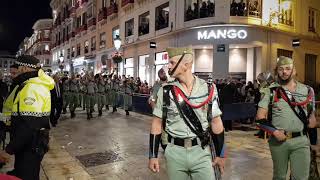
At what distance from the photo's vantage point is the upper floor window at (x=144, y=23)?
79.4 feet

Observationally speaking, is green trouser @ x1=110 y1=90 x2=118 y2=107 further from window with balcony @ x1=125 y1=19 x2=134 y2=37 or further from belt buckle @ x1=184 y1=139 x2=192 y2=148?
belt buckle @ x1=184 y1=139 x2=192 y2=148

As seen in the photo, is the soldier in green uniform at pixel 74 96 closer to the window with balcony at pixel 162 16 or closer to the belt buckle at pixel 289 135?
the window with balcony at pixel 162 16

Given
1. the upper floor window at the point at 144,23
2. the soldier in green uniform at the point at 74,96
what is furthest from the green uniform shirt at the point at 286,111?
the upper floor window at the point at 144,23

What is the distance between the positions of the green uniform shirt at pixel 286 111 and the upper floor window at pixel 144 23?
2021 cm

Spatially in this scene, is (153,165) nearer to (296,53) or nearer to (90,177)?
(90,177)

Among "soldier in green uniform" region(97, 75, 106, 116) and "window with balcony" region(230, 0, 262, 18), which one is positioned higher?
"window with balcony" region(230, 0, 262, 18)

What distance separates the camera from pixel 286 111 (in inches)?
167

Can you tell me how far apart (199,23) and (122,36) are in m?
10.5

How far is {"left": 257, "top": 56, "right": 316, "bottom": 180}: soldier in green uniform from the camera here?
13.5ft

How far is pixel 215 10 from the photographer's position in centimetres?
1795

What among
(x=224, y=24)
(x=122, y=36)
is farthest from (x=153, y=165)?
(x=122, y=36)

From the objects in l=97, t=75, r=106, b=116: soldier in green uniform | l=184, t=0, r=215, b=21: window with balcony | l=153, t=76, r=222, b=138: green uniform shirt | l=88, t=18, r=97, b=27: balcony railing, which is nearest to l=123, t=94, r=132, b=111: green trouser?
l=97, t=75, r=106, b=116: soldier in green uniform

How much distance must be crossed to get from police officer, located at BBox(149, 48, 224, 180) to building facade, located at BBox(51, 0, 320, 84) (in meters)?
14.9

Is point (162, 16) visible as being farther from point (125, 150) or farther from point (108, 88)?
point (125, 150)
